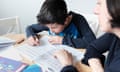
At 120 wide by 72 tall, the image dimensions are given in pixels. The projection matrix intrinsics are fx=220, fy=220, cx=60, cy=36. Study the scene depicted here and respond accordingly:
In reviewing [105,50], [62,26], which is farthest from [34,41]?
[105,50]

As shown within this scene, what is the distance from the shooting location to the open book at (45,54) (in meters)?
1.17

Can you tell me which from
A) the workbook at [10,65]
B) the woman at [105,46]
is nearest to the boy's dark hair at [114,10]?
the woman at [105,46]

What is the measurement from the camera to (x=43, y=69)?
1144 mm

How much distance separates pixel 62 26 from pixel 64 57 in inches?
16.2

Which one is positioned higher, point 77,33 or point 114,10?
point 114,10

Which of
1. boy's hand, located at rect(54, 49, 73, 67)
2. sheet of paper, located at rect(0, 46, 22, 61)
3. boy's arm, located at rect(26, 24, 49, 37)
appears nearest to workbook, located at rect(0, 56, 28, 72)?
sheet of paper, located at rect(0, 46, 22, 61)

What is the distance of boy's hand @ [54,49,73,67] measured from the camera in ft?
3.88

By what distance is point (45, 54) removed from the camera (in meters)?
1.31

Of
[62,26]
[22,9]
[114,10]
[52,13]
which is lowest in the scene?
[22,9]

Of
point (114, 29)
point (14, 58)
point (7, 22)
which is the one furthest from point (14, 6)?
point (114, 29)

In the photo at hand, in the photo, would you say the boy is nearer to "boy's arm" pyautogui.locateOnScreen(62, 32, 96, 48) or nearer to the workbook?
"boy's arm" pyautogui.locateOnScreen(62, 32, 96, 48)

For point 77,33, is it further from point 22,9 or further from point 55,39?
point 22,9

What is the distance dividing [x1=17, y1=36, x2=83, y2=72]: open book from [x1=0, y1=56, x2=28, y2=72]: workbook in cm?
9

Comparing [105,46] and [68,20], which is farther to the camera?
[68,20]
